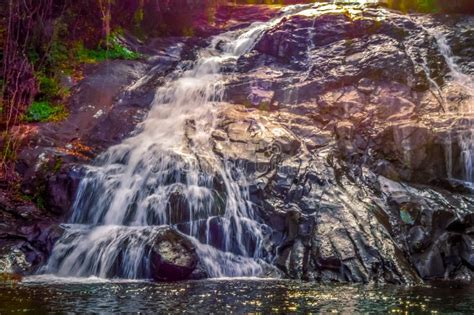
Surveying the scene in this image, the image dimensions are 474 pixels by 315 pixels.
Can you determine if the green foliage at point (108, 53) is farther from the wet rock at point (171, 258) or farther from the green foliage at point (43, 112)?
the wet rock at point (171, 258)

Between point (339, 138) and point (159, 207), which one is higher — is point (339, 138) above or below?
above

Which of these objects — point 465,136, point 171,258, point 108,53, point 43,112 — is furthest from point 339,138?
point 108,53

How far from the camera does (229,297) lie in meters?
6.02

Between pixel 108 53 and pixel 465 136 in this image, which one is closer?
pixel 465 136

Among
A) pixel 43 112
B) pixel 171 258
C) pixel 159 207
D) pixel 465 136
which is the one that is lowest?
pixel 171 258

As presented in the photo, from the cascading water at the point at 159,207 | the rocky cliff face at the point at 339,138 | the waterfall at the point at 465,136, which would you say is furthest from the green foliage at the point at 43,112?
the waterfall at the point at 465,136

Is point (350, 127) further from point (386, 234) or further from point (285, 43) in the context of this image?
point (285, 43)

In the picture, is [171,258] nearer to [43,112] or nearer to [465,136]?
[465,136]

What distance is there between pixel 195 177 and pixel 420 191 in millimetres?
4361

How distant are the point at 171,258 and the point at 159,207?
63.3 inches

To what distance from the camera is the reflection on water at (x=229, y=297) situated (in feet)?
17.7

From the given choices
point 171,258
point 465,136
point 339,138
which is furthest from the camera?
point 339,138

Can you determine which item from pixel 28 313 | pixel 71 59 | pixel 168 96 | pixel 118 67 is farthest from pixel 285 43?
pixel 28 313

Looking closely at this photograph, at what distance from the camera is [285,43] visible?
15.0m
